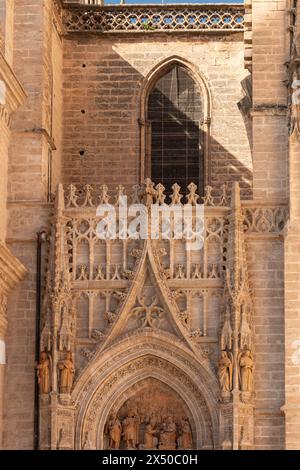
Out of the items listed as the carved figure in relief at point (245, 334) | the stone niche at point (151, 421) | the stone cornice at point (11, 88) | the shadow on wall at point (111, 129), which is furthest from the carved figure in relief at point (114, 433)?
the stone cornice at point (11, 88)

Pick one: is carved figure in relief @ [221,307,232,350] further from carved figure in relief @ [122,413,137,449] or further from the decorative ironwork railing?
the decorative ironwork railing

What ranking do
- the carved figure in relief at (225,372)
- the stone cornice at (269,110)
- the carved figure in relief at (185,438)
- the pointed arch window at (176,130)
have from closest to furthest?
the carved figure in relief at (225,372)
the carved figure in relief at (185,438)
the stone cornice at (269,110)
the pointed arch window at (176,130)

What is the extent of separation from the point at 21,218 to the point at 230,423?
442 centimetres

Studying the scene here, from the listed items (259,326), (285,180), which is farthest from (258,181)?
(259,326)

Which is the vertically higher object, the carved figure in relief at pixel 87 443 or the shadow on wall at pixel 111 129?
the shadow on wall at pixel 111 129

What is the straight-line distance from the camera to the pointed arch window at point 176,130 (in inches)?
1174

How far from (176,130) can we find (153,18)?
1928mm

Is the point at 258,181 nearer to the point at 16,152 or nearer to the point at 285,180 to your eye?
the point at 285,180

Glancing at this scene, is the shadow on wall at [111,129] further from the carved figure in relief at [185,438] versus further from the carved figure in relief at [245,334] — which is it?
the carved figure in relief at [185,438]

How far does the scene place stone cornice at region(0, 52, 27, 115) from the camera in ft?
→ 85.8

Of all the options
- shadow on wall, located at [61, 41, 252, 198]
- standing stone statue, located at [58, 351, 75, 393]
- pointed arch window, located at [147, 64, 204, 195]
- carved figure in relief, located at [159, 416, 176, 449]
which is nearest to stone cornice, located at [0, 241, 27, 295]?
standing stone statue, located at [58, 351, 75, 393]

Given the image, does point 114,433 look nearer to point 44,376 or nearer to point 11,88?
point 44,376

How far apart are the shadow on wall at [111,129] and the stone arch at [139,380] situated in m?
4.05

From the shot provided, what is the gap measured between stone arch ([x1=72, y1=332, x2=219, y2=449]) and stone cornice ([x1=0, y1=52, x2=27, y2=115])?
3.88m
